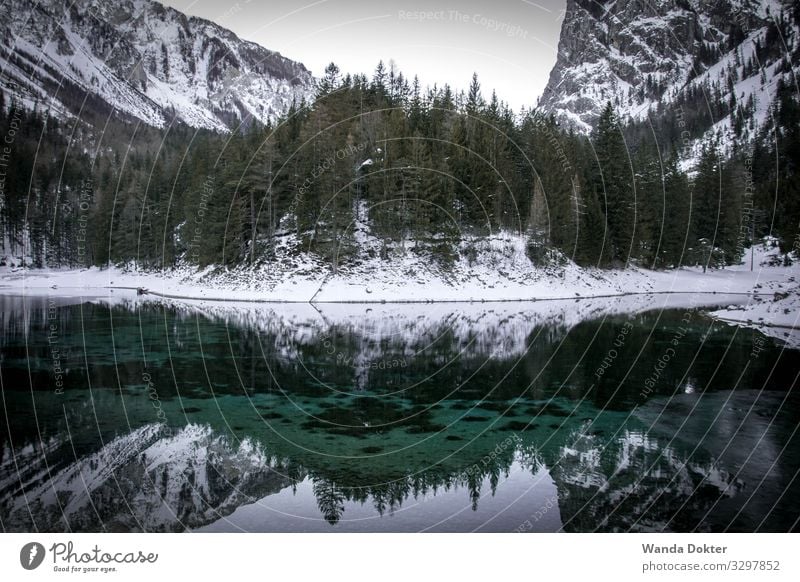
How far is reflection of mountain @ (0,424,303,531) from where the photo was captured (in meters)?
6.94

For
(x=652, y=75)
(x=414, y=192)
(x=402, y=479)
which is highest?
(x=652, y=75)

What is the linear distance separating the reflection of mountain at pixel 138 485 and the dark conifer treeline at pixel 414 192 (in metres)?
38.7

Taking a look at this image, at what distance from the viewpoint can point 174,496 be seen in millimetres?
7637

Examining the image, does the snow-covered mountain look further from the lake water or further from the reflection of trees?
the reflection of trees

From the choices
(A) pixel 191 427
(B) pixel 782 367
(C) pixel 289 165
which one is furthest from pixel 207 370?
(C) pixel 289 165
